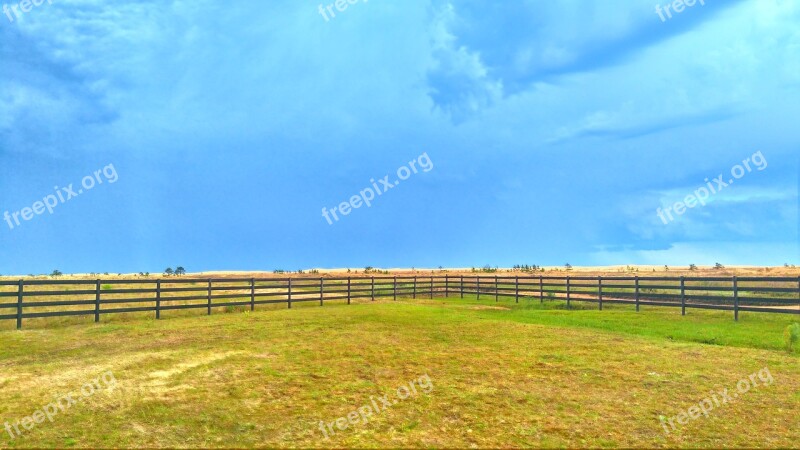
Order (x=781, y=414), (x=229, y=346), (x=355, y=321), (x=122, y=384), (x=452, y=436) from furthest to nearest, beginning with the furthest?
(x=355, y=321) → (x=229, y=346) → (x=122, y=384) → (x=781, y=414) → (x=452, y=436)

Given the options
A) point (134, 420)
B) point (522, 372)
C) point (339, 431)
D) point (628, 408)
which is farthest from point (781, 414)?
point (134, 420)

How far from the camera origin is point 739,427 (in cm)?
668

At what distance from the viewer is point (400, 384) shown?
8359mm

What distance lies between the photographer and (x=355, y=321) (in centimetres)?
1661

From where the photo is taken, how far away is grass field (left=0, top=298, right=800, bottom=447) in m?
6.26

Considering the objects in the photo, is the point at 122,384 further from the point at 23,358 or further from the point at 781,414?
the point at 781,414

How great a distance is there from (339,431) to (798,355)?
37.1 ft

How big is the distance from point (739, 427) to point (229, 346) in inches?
403

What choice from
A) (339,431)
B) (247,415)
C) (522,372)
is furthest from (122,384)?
(522,372)

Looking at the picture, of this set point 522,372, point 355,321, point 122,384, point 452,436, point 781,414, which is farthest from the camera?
point 355,321

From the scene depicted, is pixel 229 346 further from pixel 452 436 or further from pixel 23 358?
pixel 452 436

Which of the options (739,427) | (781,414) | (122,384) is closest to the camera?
(739,427)

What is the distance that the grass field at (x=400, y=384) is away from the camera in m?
6.26

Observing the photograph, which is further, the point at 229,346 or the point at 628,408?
the point at 229,346
